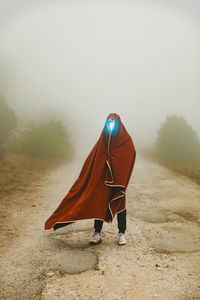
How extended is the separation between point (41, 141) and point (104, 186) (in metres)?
14.5

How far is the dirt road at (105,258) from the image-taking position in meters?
3.05

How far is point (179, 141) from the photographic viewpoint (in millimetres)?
21781

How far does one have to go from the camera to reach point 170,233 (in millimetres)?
5102

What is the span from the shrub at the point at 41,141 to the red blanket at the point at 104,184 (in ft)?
43.9

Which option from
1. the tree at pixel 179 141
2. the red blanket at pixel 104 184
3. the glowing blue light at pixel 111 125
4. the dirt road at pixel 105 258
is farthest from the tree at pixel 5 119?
the glowing blue light at pixel 111 125

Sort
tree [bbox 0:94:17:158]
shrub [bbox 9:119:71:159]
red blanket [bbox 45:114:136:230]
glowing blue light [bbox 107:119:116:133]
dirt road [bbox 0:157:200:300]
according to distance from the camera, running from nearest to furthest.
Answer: dirt road [bbox 0:157:200:300] < red blanket [bbox 45:114:136:230] < glowing blue light [bbox 107:119:116:133] < shrub [bbox 9:119:71:159] < tree [bbox 0:94:17:158]

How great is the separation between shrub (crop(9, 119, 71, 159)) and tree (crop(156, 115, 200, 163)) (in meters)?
8.34

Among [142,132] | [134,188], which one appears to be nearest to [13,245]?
[134,188]

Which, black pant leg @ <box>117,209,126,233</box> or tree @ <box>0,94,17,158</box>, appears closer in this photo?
black pant leg @ <box>117,209,126,233</box>

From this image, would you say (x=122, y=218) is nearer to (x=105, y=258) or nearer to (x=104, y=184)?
(x=104, y=184)

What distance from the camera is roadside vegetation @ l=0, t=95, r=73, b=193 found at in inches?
523

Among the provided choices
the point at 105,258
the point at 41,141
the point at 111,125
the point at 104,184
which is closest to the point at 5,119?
the point at 41,141

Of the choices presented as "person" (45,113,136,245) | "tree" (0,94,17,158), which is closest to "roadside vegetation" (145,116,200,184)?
"tree" (0,94,17,158)

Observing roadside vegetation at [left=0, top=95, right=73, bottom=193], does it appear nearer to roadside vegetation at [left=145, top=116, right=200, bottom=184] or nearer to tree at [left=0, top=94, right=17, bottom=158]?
tree at [left=0, top=94, right=17, bottom=158]
